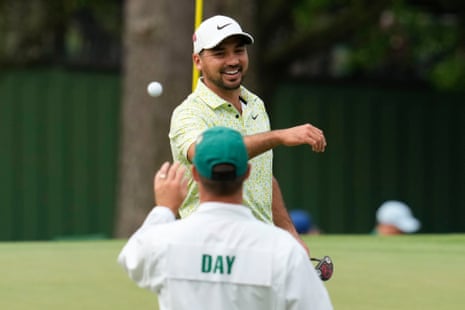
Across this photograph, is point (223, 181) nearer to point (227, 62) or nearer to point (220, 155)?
point (220, 155)

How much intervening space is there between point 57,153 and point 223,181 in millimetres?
15239

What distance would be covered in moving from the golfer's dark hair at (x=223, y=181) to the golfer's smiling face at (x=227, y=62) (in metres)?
1.82

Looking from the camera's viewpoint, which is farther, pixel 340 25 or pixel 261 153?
pixel 340 25

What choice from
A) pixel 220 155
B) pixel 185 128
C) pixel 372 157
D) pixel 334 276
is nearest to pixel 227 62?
pixel 185 128

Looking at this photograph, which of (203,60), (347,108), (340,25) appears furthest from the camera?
(347,108)

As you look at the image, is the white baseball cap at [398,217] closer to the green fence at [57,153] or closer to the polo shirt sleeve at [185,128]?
the polo shirt sleeve at [185,128]

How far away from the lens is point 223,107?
594 centimetres

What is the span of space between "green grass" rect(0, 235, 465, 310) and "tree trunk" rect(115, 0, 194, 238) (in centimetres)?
375

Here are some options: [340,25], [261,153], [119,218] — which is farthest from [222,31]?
[340,25]

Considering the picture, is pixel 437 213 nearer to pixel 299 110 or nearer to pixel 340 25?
pixel 299 110

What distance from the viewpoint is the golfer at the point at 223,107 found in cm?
580

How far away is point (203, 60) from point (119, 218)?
354 inches

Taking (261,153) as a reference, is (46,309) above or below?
below

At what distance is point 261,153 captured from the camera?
18.1 feet
